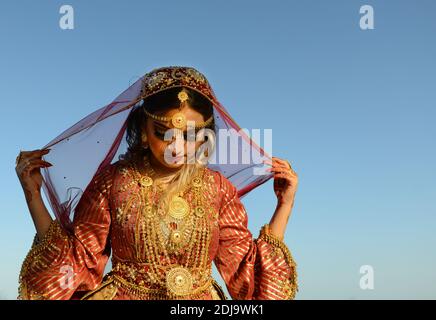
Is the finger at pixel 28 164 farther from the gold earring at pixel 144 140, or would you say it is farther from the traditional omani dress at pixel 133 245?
the gold earring at pixel 144 140

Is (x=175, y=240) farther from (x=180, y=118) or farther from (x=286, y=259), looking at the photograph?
(x=286, y=259)

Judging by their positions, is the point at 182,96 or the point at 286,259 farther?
the point at 286,259

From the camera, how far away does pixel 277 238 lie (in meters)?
5.94

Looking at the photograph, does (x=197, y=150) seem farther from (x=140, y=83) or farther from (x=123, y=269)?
(x=123, y=269)

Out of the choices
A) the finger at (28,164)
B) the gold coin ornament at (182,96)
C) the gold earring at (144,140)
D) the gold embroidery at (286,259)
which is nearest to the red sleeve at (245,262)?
the gold embroidery at (286,259)

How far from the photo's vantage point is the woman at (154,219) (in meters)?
5.34

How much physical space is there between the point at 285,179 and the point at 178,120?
1100 mm

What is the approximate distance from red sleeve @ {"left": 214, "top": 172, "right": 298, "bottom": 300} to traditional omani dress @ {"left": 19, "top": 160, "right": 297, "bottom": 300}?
0.05ft

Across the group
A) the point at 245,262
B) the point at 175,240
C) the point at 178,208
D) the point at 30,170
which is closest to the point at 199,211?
the point at 178,208

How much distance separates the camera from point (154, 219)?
17.6ft

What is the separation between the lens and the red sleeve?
5.77m

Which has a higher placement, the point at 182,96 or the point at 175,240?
the point at 182,96
